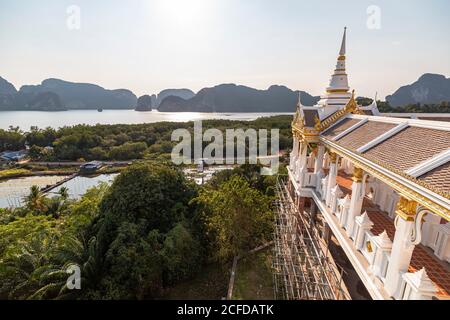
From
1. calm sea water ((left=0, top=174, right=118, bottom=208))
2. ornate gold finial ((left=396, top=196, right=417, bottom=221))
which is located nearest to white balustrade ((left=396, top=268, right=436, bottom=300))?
ornate gold finial ((left=396, top=196, right=417, bottom=221))

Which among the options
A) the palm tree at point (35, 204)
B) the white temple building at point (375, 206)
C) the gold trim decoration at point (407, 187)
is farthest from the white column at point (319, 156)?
the palm tree at point (35, 204)

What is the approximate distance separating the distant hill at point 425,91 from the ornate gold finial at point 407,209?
446 ft

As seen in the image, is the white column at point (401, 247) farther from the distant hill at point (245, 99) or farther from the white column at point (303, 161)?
the distant hill at point (245, 99)

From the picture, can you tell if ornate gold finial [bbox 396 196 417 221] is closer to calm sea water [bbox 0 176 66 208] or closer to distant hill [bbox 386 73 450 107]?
calm sea water [bbox 0 176 66 208]

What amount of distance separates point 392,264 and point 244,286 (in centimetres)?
654

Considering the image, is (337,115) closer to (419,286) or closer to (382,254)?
(382,254)

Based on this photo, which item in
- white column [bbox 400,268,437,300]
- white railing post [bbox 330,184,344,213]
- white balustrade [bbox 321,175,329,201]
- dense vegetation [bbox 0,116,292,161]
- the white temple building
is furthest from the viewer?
dense vegetation [bbox 0,116,292,161]

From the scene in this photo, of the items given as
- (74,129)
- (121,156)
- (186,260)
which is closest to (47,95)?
(74,129)

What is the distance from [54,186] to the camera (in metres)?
30.5

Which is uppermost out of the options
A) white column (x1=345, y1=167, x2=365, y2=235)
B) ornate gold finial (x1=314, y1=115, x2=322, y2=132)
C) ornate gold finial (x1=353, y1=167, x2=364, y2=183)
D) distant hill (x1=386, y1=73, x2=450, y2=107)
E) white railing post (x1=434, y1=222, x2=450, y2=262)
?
distant hill (x1=386, y1=73, x2=450, y2=107)

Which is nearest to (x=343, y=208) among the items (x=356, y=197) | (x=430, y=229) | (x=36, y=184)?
(x=356, y=197)

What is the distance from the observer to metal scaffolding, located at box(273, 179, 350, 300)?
7539 mm

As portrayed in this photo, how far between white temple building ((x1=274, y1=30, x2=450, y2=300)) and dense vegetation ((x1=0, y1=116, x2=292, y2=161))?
35.7 m
